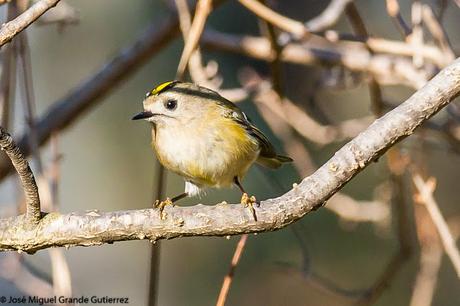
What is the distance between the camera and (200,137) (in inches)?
103

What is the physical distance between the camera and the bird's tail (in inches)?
112

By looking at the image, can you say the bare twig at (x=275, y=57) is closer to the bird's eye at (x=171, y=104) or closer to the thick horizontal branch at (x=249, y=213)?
the bird's eye at (x=171, y=104)

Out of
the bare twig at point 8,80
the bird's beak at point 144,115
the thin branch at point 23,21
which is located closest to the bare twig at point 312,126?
the bird's beak at point 144,115

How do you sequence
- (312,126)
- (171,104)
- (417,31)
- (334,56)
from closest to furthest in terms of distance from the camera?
(417,31), (171,104), (334,56), (312,126)

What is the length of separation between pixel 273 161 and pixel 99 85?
32.1 inches

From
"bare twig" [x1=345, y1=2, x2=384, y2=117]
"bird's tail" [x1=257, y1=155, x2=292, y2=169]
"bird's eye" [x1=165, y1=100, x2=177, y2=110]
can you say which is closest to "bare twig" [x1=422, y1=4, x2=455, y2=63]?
"bare twig" [x1=345, y1=2, x2=384, y2=117]

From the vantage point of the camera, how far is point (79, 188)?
23.1ft

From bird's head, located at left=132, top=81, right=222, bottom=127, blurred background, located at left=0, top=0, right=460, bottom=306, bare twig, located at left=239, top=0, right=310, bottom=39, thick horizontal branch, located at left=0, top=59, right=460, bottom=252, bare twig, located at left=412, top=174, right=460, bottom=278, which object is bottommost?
thick horizontal branch, located at left=0, top=59, right=460, bottom=252

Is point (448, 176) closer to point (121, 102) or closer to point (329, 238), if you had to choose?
point (329, 238)

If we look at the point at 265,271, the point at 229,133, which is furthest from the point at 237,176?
the point at 265,271

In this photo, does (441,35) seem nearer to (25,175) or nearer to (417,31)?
(417,31)

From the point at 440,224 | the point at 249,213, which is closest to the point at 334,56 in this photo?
the point at 440,224

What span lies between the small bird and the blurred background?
A: 65 cm

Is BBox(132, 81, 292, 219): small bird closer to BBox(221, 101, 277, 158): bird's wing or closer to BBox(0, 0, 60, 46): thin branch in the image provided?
BBox(221, 101, 277, 158): bird's wing
